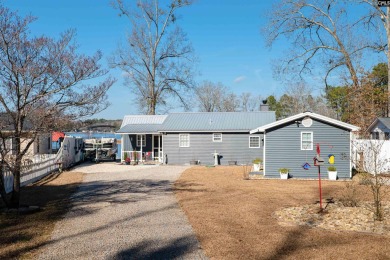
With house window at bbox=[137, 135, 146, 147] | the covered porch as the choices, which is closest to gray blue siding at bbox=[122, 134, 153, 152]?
the covered porch

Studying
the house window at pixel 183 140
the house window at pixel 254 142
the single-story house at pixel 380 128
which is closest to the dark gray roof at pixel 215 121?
the house window at pixel 183 140

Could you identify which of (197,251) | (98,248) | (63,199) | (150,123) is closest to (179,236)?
(197,251)

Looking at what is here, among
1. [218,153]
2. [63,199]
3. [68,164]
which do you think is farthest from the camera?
[218,153]

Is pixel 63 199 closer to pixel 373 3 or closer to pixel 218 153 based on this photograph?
pixel 218 153

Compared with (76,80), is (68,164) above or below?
below

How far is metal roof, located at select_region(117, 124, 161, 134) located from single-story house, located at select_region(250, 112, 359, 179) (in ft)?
35.5

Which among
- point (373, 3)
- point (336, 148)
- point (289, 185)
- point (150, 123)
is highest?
point (373, 3)

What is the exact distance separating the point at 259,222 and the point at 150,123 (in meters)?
23.2

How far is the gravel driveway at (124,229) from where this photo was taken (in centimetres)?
658

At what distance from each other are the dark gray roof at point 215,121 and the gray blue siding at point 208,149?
0.46 metres

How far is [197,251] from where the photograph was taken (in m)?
6.70

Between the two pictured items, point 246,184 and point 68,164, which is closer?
point 246,184

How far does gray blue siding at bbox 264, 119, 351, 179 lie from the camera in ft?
61.8

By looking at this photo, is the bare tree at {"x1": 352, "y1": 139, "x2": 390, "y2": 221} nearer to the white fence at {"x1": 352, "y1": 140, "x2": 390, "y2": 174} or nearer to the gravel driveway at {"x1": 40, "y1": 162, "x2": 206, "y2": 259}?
the white fence at {"x1": 352, "y1": 140, "x2": 390, "y2": 174}
